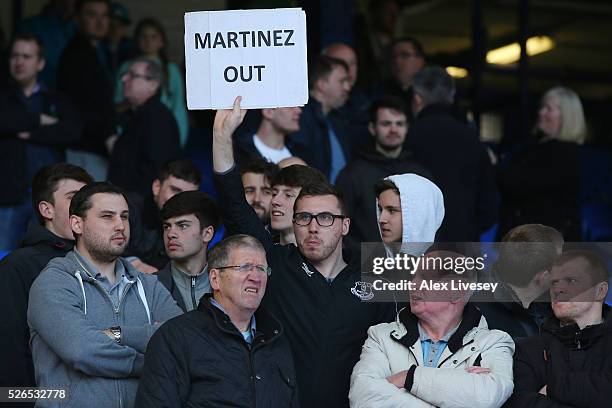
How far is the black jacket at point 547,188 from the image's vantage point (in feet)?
27.9

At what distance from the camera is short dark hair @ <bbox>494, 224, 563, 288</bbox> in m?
5.84

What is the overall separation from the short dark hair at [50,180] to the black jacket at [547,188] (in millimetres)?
3163

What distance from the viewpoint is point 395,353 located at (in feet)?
18.2

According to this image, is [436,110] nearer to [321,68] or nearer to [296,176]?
[321,68]

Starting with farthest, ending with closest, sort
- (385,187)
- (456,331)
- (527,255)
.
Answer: (385,187)
(527,255)
(456,331)

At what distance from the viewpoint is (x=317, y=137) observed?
29.0 ft

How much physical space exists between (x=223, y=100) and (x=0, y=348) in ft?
5.21

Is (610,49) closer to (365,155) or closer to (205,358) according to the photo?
(365,155)

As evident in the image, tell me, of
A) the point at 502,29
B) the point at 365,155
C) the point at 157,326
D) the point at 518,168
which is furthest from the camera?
the point at 502,29

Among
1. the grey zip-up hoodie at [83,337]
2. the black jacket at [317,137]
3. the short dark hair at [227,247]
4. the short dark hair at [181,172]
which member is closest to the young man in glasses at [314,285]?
the short dark hair at [227,247]

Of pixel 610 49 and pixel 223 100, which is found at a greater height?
pixel 610 49

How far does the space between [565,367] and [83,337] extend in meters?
2.09

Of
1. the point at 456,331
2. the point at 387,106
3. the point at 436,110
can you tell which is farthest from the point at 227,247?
the point at 436,110

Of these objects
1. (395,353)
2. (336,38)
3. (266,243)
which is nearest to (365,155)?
(266,243)
